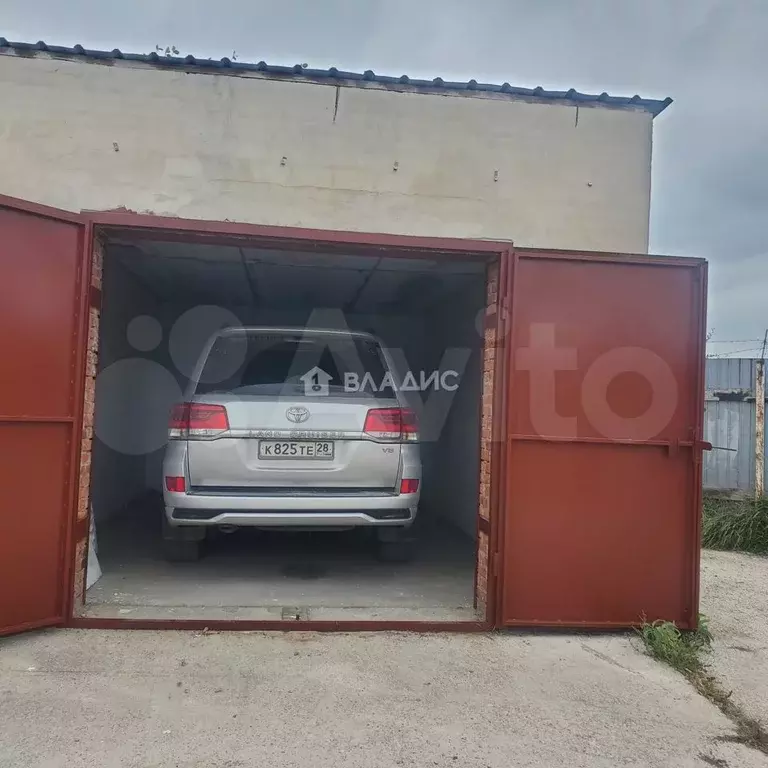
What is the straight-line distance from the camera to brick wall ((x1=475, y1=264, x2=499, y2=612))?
13.8 feet

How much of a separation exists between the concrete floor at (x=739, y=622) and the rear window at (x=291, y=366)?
2.74 metres

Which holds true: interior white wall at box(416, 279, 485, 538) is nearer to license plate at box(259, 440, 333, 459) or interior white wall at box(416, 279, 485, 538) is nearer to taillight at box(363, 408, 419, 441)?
taillight at box(363, 408, 419, 441)

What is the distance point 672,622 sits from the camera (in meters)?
4.09

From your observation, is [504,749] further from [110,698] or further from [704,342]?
[704,342]

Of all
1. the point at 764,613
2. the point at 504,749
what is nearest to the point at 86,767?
the point at 504,749

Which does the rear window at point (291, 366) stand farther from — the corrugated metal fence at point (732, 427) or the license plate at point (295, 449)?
the corrugated metal fence at point (732, 427)

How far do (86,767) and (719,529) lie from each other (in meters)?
6.89

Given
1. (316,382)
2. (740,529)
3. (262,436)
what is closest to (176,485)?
(262,436)

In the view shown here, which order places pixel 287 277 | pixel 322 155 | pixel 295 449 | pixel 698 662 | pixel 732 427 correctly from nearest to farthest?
1. pixel 698 662
2. pixel 295 449
3. pixel 322 155
4. pixel 287 277
5. pixel 732 427

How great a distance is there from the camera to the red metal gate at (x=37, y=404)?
11.7ft

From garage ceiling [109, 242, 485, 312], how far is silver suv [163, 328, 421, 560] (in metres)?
1.14

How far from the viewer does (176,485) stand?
445 cm

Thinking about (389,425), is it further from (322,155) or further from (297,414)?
(322,155)

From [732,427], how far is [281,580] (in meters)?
6.44
